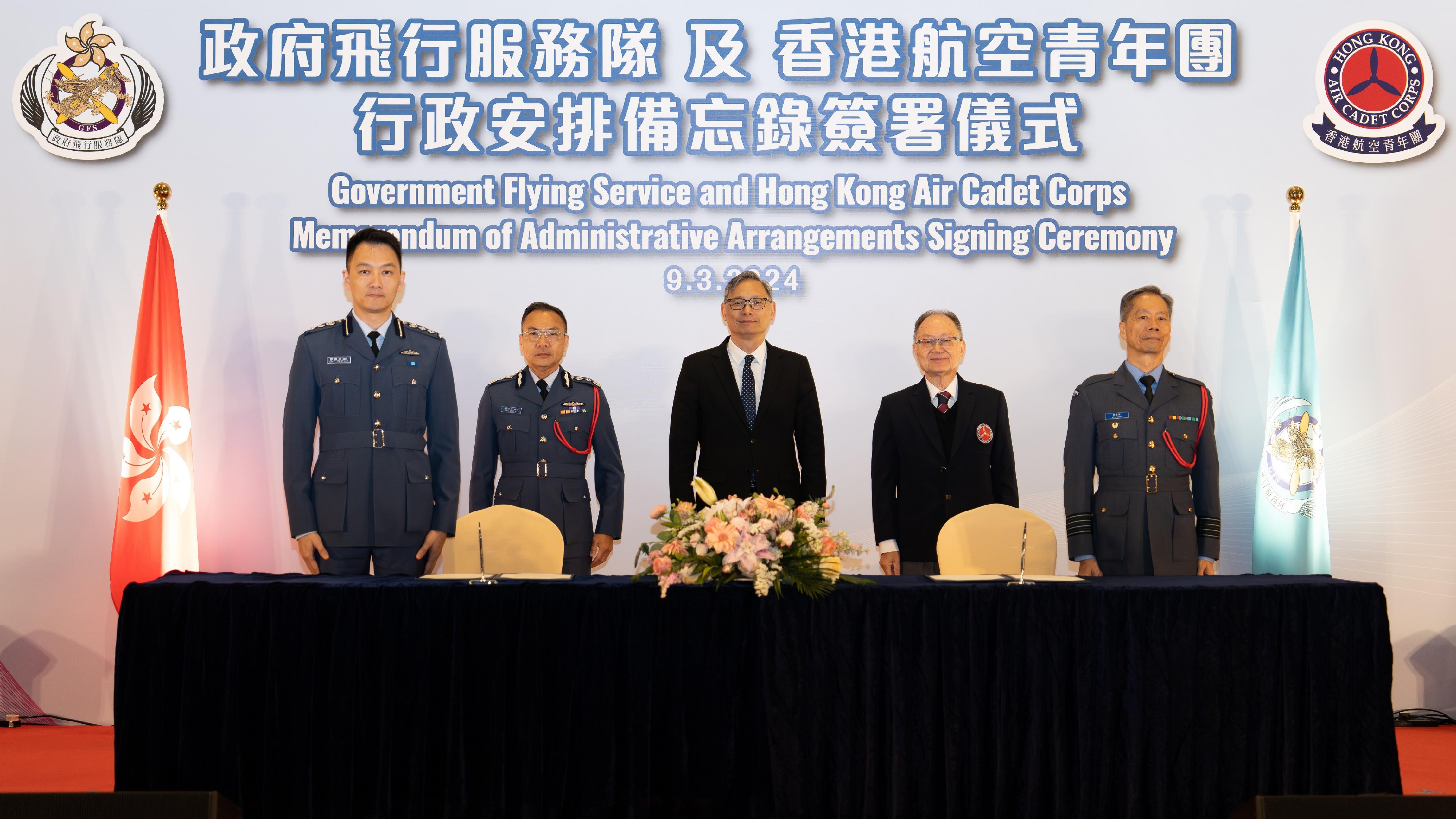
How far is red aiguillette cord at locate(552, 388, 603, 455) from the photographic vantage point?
13.3 feet

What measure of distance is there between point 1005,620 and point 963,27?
317 cm

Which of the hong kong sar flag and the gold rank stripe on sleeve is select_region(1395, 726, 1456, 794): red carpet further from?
the hong kong sar flag

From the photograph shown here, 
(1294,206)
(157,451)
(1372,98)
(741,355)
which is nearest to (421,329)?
(741,355)

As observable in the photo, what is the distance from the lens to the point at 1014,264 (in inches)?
185

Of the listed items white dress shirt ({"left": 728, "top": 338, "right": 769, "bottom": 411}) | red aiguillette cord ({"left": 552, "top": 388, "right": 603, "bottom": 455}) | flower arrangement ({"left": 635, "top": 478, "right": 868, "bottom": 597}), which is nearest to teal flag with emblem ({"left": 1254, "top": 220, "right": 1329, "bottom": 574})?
white dress shirt ({"left": 728, "top": 338, "right": 769, "bottom": 411})

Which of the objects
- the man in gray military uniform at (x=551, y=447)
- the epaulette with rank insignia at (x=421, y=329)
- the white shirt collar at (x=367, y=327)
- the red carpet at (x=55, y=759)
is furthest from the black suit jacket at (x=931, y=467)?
the red carpet at (x=55, y=759)

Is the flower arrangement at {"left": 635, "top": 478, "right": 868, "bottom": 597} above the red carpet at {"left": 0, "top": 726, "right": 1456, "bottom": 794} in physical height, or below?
above

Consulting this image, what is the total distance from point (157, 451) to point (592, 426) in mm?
1908

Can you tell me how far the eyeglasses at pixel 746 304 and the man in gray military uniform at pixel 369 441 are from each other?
1.13 m

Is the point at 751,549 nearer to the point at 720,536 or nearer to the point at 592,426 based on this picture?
the point at 720,536

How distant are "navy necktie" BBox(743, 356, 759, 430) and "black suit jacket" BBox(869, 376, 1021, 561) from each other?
54 centimetres

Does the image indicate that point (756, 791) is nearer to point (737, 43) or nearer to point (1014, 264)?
point (1014, 264)

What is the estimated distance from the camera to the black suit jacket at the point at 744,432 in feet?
12.6

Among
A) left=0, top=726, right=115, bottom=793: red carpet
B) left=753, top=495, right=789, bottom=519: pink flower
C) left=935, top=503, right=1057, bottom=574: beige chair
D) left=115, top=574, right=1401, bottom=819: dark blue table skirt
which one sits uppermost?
left=753, top=495, right=789, bottom=519: pink flower
